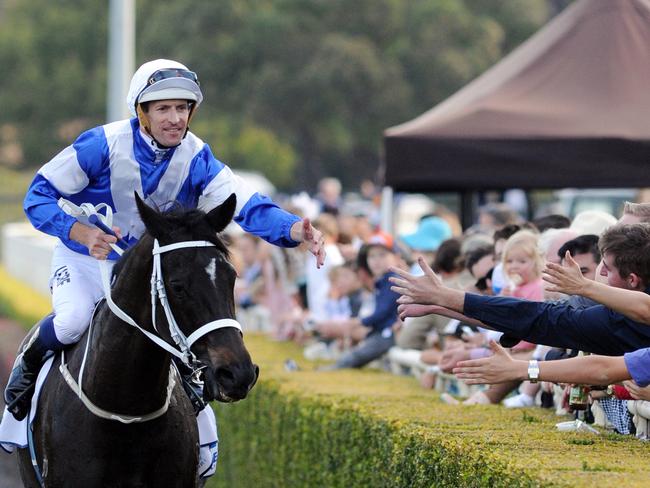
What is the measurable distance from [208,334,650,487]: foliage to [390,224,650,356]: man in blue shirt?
1.32 feet

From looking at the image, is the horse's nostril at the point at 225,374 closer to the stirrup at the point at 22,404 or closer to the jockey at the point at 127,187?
the jockey at the point at 127,187

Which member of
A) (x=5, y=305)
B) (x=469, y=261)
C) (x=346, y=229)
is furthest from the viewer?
(x=5, y=305)

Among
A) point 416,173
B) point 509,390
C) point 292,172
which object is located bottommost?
point 509,390

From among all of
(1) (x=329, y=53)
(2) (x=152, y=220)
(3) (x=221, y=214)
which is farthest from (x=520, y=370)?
(1) (x=329, y=53)

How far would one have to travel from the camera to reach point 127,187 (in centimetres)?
581

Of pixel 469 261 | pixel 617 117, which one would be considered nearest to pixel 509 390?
pixel 469 261

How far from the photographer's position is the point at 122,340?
539 centimetres

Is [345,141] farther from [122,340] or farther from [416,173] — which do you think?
[122,340]

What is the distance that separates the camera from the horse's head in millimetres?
4715

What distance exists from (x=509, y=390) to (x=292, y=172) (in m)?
30.6

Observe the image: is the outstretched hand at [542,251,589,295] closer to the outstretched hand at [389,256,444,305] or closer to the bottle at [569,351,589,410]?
the outstretched hand at [389,256,444,305]

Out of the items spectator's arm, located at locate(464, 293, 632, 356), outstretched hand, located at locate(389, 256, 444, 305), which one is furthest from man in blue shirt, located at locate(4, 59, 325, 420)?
spectator's arm, located at locate(464, 293, 632, 356)

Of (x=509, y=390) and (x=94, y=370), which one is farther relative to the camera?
(x=509, y=390)

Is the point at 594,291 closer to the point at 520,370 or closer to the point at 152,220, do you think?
the point at 520,370
